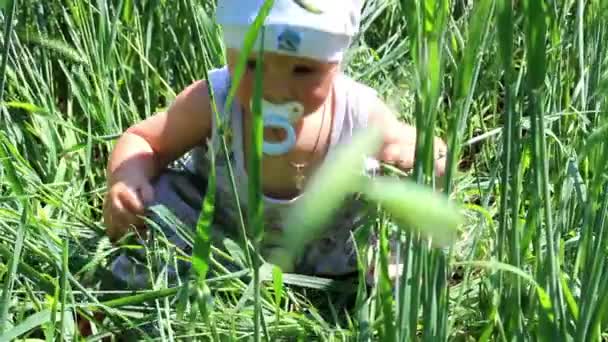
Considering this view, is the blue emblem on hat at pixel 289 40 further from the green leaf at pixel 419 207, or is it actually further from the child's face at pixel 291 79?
the green leaf at pixel 419 207

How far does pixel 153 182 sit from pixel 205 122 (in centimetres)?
9

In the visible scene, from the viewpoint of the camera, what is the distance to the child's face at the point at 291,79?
1.06 metres

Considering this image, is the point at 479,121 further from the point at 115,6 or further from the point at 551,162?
the point at 115,6

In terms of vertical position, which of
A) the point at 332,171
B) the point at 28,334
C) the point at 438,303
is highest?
the point at 332,171

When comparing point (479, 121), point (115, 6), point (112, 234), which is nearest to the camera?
point (112, 234)

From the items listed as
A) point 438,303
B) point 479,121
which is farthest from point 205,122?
point 438,303

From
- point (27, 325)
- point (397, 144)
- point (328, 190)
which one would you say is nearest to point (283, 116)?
point (397, 144)

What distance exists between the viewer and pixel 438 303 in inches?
28.2

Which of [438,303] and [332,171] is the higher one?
[332,171]

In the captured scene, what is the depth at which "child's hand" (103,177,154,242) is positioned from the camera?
3.80 feet

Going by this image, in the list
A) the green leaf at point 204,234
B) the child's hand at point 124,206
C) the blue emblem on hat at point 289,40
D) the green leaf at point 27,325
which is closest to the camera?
the green leaf at point 204,234

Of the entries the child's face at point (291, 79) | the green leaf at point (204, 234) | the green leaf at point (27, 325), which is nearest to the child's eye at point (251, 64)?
the child's face at point (291, 79)

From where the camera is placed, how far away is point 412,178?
64 centimetres

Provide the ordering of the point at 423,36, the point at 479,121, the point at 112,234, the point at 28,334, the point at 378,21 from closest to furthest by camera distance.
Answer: the point at 423,36
the point at 28,334
the point at 112,234
the point at 479,121
the point at 378,21
